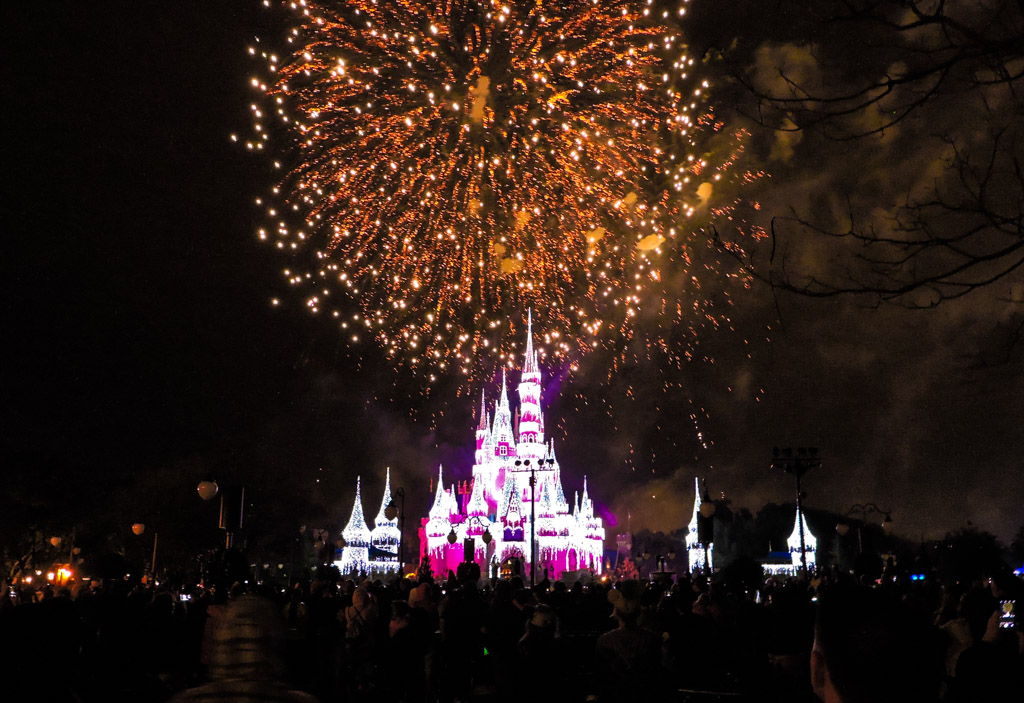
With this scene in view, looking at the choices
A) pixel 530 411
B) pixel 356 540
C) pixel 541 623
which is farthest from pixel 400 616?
pixel 530 411

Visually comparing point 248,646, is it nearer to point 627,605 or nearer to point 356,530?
point 627,605

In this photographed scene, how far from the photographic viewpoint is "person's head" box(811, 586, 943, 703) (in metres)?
2.13

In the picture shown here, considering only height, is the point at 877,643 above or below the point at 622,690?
above

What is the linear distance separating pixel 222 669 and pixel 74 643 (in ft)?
24.3

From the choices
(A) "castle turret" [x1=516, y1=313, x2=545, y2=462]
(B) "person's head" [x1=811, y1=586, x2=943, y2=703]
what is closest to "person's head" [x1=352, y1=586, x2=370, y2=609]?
(B) "person's head" [x1=811, y1=586, x2=943, y2=703]

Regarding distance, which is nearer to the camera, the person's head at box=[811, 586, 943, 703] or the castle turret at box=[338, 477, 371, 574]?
the person's head at box=[811, 586, 943, 703]

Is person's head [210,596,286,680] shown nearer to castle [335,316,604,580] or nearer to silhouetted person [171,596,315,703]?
silhouetted person [171,596,315,703]

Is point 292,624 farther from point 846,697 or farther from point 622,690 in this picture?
point 846,697

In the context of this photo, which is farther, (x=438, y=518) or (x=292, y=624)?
(x=438, y=518)

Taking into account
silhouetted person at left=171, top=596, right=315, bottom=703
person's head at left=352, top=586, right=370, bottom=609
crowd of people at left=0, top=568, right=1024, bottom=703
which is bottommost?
crowd of people at left=0, top=568, right=1024, bottom=703

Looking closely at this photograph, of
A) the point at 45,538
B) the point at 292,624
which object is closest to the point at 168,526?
the point at 45,538

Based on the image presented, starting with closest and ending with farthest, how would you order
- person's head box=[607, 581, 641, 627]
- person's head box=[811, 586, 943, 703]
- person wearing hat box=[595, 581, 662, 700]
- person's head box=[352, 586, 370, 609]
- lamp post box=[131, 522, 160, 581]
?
person's head box=[811, 586, 943, 703]
person wearing hat box=[595, 581, 662, 700]
person's head box=[607, 581, 641, 627]
person's head box=[352, 586, 370, 609]
lamp post box=[131, 522, 160, 581]

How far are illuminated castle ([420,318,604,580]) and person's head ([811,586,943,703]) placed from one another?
7706cm

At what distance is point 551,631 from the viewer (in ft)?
28.9
